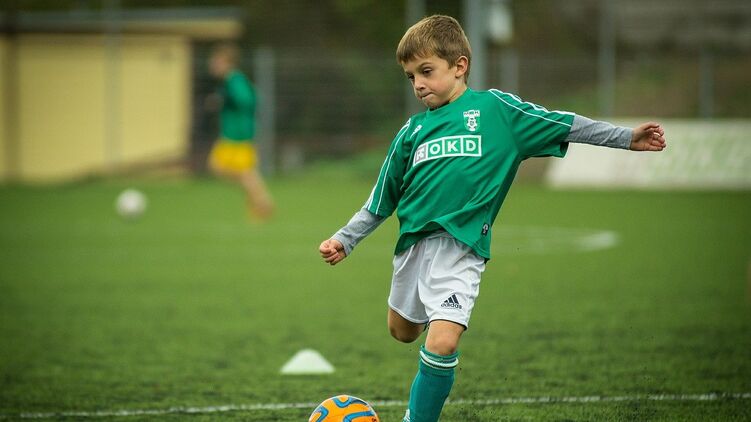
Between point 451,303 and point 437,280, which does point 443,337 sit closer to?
point 451,303

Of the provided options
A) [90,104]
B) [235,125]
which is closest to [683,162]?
[235,125]

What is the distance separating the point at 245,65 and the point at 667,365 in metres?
21.7

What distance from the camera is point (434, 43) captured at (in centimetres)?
425

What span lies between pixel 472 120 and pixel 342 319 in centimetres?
361

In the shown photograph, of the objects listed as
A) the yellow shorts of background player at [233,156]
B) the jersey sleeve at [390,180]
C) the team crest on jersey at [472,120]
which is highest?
the team crest on jersey at [472,120]

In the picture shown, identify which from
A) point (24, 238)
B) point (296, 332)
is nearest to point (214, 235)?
point (24, 238)

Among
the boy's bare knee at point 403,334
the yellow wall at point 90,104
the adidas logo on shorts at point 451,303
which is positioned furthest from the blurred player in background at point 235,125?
the adidas logo on shorts at point 451,303

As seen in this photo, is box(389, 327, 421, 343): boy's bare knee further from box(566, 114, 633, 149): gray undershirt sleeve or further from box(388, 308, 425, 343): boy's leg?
box(566, 114, 633, 149): gray undershirt sleeve

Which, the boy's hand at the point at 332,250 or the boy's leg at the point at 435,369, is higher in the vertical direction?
the boy's hand at the point at 332,250

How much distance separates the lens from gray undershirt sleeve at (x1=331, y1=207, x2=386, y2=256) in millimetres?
4453

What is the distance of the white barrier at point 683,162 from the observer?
66.7 feet

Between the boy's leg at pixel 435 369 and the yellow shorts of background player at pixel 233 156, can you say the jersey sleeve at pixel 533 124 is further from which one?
the yellow shorts of background player at pixel 233 156

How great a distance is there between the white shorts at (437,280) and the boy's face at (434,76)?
54 centimetres

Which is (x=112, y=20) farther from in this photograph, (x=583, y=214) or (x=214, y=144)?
(x=583, y=214)
